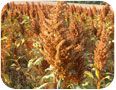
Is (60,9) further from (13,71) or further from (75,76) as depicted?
(13,71)

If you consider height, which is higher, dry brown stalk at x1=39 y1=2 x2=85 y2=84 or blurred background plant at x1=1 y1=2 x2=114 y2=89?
dry brown stalk at x1=39 y1=2 x2=85 y2=84

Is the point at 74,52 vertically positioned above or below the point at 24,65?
above

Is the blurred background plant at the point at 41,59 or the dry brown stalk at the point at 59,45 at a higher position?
the dry brown stalk at the point at 59,45

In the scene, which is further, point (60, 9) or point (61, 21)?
point (60, 9)

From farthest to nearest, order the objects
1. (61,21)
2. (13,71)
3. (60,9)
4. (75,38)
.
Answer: (13,71), (75,38), (60,9), (61,21)

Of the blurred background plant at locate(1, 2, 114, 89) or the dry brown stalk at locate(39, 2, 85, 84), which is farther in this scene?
the blurred background plant at locate(1, 2, 114, 89)

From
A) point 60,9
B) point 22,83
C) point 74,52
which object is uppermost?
point 60,9

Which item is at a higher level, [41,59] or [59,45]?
[59,45]

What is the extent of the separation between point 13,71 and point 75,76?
2.70m

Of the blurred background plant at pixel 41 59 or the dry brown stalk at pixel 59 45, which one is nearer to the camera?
the dry brown stalk at pixel 59 45

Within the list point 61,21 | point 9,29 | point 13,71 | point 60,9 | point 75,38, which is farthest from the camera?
point 9,29

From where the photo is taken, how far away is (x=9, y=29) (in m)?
4.75

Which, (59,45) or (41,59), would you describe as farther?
(41,59)

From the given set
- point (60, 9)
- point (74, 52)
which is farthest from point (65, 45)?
point (60, 9)
